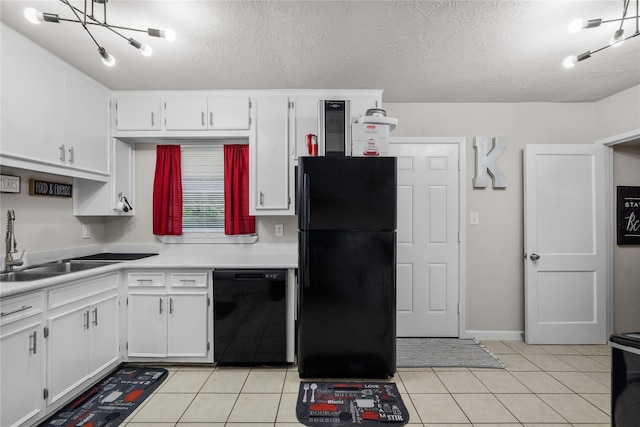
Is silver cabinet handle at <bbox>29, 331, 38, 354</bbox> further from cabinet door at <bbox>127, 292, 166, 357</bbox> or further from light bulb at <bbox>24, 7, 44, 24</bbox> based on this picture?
light bulb at <bbox>24, 7, 44, 24</bbox>

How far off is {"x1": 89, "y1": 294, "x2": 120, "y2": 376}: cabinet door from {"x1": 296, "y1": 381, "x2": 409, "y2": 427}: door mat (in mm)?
1505

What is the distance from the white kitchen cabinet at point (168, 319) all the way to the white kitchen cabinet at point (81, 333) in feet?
0.42

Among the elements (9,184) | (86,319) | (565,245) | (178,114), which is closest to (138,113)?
(178,114)

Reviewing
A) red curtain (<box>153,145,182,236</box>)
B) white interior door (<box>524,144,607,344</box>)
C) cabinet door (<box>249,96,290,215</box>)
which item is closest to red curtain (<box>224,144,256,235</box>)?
cabinet door (<box>249,96,290,215</box>)

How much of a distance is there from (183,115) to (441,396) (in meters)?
3.15

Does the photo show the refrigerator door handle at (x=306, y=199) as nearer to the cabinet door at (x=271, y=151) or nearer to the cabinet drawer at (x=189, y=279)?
the cabinet door at (x=271, y=151)

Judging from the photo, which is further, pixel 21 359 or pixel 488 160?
pixel 488 160

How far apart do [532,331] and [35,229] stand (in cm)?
457

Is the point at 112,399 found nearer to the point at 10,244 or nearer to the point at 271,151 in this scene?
the point at 10,244

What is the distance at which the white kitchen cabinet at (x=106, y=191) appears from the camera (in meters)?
2.88

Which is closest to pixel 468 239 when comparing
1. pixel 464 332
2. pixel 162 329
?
pixel 464 332

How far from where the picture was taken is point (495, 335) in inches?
130

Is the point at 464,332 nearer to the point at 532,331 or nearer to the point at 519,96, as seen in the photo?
the point at 532,331

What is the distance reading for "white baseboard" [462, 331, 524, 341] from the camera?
3295mm
